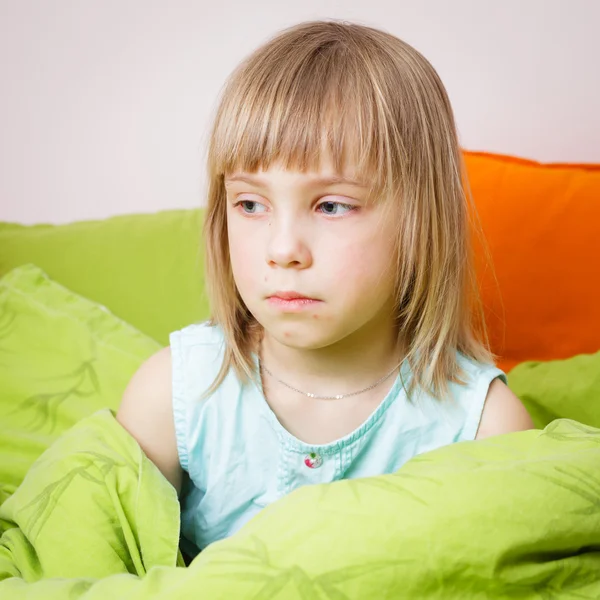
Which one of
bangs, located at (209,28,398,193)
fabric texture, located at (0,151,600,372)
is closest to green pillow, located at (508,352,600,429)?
fabric texture, located at (0,151,600,372)

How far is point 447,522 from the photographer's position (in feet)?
2.50

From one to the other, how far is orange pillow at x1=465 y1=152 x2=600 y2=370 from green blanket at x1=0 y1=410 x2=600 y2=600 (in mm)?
554

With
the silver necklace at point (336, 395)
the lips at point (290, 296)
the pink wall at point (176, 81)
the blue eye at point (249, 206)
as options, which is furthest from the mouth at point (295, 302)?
the pink wall at point (176, 81)

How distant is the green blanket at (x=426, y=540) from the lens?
2.42 feet

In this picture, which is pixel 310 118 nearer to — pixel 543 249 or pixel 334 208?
pixel 334 208

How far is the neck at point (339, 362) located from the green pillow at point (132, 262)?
392mm

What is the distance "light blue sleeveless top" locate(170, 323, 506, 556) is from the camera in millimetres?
1106

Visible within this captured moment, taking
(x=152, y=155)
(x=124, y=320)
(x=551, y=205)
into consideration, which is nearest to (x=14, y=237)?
(x=124, y=320)

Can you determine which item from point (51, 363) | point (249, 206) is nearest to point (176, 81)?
point (51, 363)

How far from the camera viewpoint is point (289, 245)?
0.90 m

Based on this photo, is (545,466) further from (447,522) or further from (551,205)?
(551,205)

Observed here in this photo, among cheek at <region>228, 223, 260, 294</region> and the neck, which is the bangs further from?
the neck

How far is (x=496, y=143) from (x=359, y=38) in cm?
87

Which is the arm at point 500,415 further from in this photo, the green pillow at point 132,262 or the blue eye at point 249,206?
the green pillow at point 132,262
